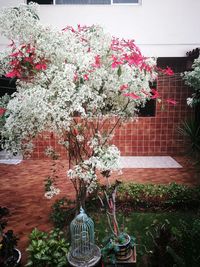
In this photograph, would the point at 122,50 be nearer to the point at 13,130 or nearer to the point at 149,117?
the point at 13,130

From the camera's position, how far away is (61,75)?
307cm

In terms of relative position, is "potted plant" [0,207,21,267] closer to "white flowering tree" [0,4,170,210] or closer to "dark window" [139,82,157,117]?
"white flowering tree" [0,4,170,210]

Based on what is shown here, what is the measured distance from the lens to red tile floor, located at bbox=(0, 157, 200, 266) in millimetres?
4992

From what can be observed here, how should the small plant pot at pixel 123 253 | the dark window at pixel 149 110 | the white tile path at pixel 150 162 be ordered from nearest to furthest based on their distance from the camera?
1. the small plant pot at pixel 123 253
2. the white tile path at pixel 150 162
3. the dark window at pixel 149 110

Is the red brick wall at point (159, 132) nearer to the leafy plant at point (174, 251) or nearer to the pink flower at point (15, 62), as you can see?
the leafy plant at point (174, 251)

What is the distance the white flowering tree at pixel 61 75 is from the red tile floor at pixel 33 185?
196cm

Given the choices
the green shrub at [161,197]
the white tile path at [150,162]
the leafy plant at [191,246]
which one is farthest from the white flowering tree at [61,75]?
the white tile path at [150,162]

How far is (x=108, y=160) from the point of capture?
3.22m

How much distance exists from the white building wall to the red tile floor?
3.83 metres

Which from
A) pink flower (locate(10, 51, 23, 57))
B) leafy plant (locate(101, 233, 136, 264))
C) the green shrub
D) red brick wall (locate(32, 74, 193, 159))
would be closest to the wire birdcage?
leafy plant (locate(101, 233, 136, 264))

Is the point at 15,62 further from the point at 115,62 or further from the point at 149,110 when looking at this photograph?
the point at 149,110

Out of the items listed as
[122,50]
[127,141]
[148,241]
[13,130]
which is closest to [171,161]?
[127,141]

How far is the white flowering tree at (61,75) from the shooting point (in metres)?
3.03

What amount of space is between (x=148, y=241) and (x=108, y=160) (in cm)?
191
